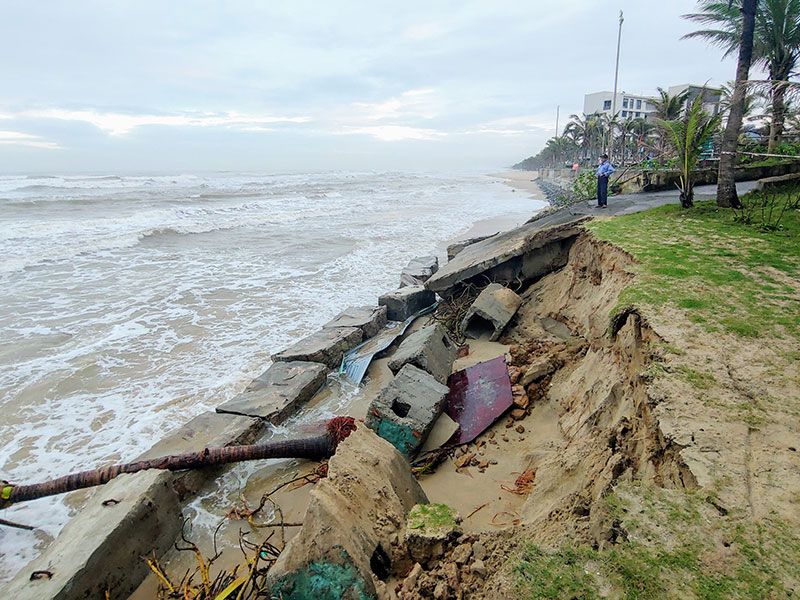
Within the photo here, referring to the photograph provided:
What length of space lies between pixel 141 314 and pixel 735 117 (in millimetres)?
13554

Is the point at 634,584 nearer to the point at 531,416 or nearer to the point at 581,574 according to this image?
the point at 581,574

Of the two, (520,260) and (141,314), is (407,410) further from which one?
(141,314)

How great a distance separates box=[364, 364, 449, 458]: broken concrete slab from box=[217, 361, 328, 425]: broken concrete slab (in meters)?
1.47

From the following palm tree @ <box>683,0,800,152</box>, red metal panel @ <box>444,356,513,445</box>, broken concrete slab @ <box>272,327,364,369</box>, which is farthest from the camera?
palm tree @ <box>683,0,800,152</box>

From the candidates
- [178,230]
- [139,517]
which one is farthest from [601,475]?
[178,230]

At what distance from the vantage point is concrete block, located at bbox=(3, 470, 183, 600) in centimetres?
324

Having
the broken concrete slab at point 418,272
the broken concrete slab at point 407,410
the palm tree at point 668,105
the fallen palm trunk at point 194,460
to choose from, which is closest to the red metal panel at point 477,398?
the broken concrete slab at point 407,410

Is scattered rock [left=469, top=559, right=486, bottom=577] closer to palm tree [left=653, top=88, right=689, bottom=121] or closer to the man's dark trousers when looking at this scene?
the man's dark trousers

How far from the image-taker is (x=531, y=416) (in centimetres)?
544

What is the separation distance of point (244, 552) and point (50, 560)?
1427 mm


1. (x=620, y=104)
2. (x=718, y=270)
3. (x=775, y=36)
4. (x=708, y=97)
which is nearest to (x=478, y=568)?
(x=718, y=270)

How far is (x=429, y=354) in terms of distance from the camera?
20.5 ft

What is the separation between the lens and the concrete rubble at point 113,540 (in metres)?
3.24

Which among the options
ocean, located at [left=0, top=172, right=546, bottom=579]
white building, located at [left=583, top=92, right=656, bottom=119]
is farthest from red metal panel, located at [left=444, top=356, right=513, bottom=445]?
white building, located at [left=583, top=92, right=656, bottom=119]
